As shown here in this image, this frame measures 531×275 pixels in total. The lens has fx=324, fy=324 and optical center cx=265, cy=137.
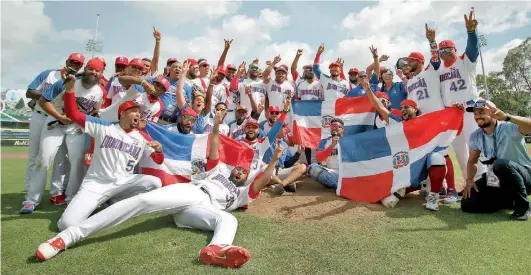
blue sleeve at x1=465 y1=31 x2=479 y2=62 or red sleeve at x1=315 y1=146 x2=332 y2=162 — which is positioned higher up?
blue sleeve at x1=465 y1=31 x2=479 y2=62

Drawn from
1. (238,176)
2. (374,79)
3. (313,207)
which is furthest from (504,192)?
(238,176)

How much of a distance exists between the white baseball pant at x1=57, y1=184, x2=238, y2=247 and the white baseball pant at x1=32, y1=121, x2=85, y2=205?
2.17m

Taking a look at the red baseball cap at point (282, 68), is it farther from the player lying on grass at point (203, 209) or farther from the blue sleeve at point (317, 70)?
the player lying on grass at point (203, 209)

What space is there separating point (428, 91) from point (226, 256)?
5251 millimetres

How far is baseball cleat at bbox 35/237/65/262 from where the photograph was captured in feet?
11.5

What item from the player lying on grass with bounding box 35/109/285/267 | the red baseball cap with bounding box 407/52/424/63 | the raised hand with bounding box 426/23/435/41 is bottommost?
the player lying on grass with bounding box 35/109/285/267

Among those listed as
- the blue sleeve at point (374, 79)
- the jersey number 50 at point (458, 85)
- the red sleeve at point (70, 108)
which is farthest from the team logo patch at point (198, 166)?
the jersey number 50 at point (458, 85)

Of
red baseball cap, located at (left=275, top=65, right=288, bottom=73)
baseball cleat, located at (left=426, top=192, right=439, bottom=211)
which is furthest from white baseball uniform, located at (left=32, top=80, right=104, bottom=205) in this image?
baseball cleat, located at (left=426, top=192, right=439, bottom=211)

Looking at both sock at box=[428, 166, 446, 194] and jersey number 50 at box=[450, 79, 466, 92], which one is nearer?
sock at box=[428, 166, 446, 194]

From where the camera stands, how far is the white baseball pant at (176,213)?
3812mm

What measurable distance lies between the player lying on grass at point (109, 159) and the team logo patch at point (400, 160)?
13.6ft

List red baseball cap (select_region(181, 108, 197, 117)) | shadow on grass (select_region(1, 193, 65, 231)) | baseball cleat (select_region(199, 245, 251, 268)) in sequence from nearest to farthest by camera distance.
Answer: baseball cleat (select_region(199, 245, 251, 268)), shadow on grass (select_region(1, 193, 65, 231)), red baseball cap (select_region(181, 108, 197, 117))

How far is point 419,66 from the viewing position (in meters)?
6.73

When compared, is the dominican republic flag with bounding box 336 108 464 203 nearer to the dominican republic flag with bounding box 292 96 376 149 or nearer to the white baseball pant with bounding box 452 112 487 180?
the white baseball pant with bounding box 452 112 487 180
